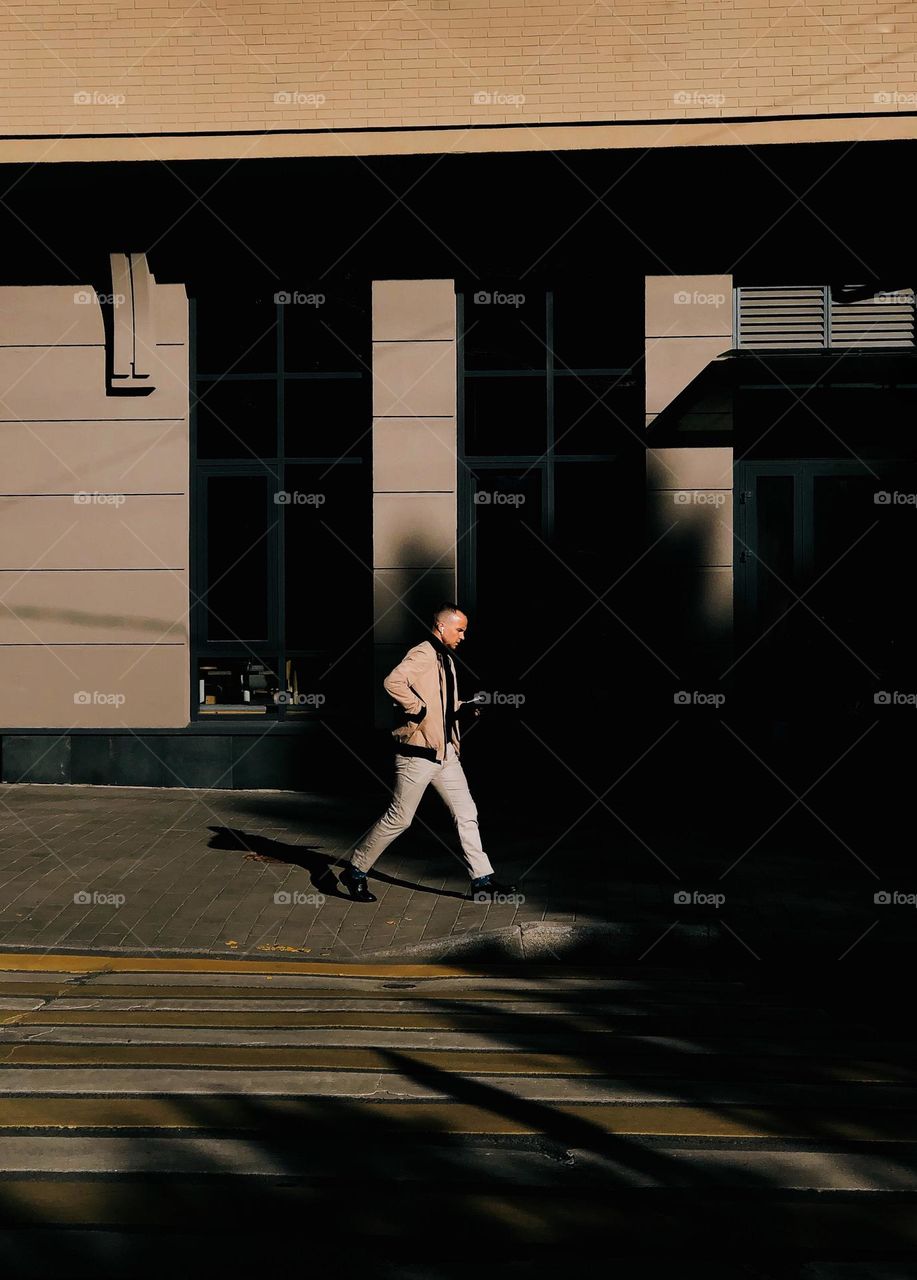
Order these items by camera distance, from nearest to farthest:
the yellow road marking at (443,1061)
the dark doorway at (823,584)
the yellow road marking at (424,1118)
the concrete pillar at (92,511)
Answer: the yellow road marking at (424,1118) < the yellow road marking at (443,1061) < the dark doorway at (823,584) < the concrete pillar at (92,511)

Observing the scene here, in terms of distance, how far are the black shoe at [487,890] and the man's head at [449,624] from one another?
4.74ft

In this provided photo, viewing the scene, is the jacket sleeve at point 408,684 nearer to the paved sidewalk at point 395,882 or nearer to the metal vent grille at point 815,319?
the paved sidewalk at point 395,882

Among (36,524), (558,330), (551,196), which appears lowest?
(36,524)

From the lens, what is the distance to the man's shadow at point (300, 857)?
8.71m

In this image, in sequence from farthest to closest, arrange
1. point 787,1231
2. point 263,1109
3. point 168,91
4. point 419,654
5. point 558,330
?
point 558,330
point 168,91
point 419,654
point 263,1109
point 787,1231

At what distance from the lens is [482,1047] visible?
5.48 m

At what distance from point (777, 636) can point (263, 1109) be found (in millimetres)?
8589

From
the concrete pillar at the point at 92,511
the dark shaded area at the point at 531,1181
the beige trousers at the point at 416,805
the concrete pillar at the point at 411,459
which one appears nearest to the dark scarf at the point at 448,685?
the beige trousers at the point at 416,805

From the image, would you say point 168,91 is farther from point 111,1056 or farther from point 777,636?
point 111,1056

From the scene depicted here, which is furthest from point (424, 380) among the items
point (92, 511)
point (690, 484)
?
point (92, 511)

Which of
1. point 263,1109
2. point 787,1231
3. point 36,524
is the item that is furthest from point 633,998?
point 36,524

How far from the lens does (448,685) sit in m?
8.31

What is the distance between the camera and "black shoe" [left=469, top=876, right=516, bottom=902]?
8.25 meters

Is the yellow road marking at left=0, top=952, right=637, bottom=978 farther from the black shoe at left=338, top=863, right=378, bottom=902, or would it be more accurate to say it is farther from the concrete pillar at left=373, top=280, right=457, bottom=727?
the concrete pillar at left=373, top=280, right=457, bottom=727
